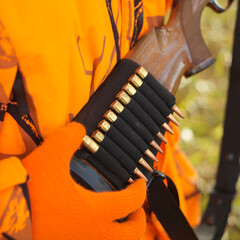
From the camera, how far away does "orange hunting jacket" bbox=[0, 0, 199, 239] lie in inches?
22.7

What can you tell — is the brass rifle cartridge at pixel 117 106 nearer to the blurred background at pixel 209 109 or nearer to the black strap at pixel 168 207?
the black strap at pixel 168 207

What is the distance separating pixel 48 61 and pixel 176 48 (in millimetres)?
341

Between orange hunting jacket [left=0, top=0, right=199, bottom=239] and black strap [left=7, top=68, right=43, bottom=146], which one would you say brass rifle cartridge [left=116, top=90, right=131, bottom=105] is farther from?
black strap [left=7, top=68, right=43, bottom=146]

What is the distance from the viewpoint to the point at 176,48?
85 centimetres

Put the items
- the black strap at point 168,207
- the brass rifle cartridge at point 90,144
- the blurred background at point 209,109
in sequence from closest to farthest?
the brass rifle cartridge at point 90,144
the black strap at point 168,207
the blurred background at point 209,109

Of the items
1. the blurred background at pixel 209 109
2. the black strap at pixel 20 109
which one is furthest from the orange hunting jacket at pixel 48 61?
the blurred background at pixel 209 109

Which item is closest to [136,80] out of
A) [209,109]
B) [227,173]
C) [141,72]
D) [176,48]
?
[141,72]

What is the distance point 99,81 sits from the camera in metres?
0.72

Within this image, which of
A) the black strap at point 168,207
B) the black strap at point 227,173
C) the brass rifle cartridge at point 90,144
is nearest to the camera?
the brass rifle cartridge at point 90,144

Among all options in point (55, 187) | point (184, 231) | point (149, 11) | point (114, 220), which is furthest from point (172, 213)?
point (149, 11)

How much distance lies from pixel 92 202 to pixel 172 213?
0.25m

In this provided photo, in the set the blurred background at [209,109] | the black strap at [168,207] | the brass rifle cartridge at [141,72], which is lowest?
the blurred background at [209,109]

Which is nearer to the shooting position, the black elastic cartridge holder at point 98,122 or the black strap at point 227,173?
the black elastic cartridge holder at point 98,122

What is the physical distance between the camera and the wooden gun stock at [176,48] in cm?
81
